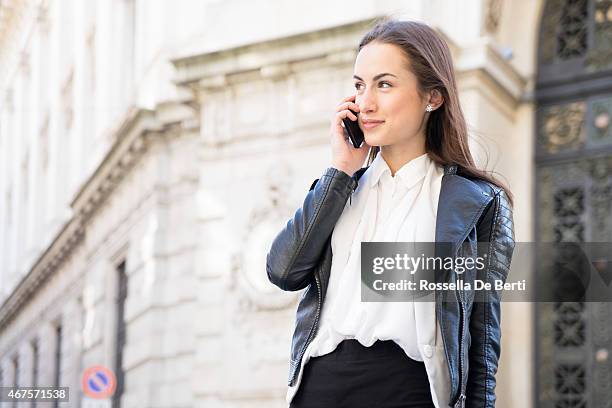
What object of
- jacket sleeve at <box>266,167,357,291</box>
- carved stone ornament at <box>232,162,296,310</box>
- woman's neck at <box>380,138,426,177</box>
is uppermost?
carved stone ornament at <box>232,162,296,310</box>

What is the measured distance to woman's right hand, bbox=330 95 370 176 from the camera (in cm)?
277

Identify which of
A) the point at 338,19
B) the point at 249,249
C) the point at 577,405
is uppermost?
the point at 338,19

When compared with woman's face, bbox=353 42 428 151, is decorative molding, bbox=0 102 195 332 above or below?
above

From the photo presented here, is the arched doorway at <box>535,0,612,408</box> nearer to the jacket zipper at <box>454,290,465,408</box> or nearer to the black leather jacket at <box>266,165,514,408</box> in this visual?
the black leather jacket at <box>266,165,514,408</box>

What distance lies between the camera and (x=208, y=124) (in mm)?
11102

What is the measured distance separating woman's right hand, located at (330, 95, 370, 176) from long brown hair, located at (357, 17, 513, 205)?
17 cm

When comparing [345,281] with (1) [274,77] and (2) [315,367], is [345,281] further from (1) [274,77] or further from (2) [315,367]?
(1) [274,77]

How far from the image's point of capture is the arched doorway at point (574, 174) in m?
9.67

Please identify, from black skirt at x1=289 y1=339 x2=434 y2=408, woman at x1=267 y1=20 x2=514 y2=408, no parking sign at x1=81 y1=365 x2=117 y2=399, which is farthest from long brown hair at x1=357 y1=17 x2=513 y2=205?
no parking sign at x1=81 y1=365 x2=117 y2=399

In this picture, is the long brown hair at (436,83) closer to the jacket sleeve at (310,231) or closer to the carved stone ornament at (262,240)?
the jacket sleeve at (310,231)

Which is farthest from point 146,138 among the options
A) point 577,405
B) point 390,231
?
point 390,231

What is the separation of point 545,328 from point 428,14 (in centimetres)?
298

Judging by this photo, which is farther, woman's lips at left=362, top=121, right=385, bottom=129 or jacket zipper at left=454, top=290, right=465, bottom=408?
woman's lips at left=362, top=121, right=385, bottom=129

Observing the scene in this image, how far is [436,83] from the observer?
108 inches
